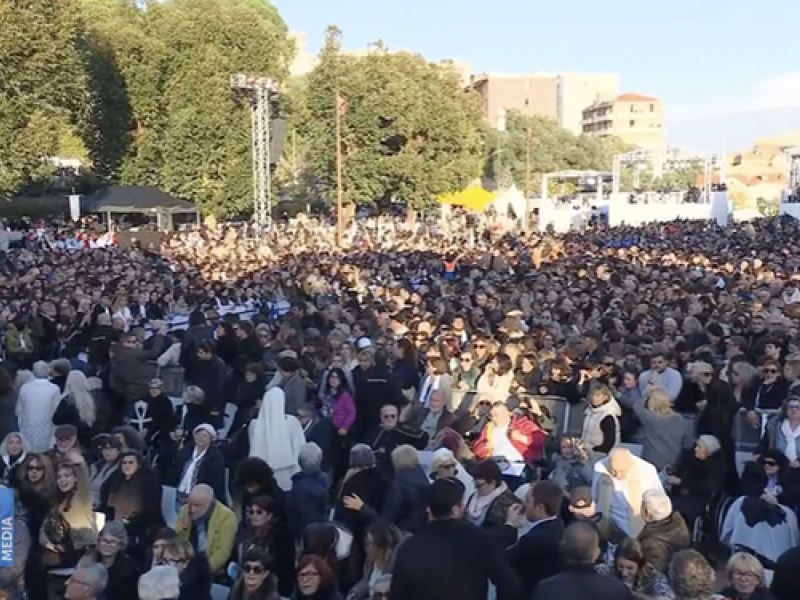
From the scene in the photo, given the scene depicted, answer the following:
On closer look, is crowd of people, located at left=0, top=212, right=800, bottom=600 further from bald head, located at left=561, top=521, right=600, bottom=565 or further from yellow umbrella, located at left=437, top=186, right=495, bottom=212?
yellow umbrella, located at left=437, top=186, right=495, bottom=212

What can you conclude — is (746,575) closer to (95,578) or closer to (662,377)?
(95,578)

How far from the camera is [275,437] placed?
284 inches

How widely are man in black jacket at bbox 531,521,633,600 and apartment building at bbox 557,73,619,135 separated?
15306 centimetres

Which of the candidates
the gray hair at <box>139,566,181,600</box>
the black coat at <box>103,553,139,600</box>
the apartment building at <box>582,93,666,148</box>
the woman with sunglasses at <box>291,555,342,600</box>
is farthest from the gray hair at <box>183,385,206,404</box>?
the apartment building at <box>582,93,666,148</box>

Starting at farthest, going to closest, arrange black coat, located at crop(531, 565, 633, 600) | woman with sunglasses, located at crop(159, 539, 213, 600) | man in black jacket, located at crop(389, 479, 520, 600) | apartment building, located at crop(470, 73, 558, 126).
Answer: apartment building, located at crop(470, 73, 558, 126), woman with sunglasses, located at crop(159, 539, 213, 600), man in black jacket, located at crop(389, 479, 520, 600), black coat, located at crop(531, 565, 633, 600)

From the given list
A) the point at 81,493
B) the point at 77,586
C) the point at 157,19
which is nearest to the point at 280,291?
the point at 81,493

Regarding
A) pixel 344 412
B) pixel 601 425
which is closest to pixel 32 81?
pixel 344 412

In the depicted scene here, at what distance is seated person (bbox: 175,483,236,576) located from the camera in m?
5.63

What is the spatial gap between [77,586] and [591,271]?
1460 centimetres

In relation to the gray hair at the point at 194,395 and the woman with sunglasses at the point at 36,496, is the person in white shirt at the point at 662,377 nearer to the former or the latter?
the gray hair at the point at 194,395

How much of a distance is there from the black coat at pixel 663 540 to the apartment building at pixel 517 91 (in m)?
125

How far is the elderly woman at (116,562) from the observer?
5191 mm

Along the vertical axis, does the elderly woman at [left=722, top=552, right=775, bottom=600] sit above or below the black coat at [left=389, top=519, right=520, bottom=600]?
Result: below

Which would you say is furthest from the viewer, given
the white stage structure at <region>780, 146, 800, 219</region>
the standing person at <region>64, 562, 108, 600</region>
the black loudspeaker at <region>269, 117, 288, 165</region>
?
the white stage structure at <region>780, 146, 800, 219</region>
